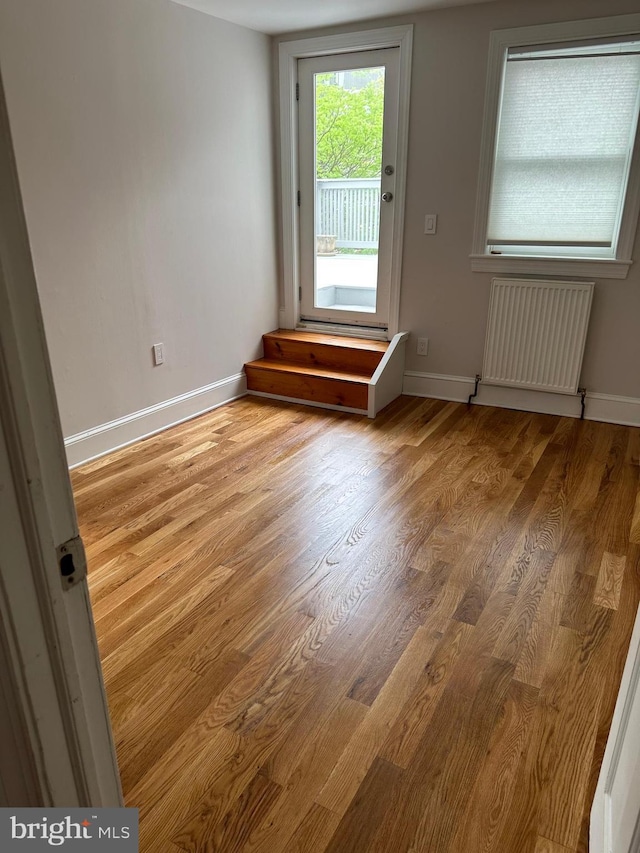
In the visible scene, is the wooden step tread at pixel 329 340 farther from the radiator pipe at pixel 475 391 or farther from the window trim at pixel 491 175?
the window trim at pixel 491 175

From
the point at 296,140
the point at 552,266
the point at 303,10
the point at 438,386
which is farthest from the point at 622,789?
the point at 296,140

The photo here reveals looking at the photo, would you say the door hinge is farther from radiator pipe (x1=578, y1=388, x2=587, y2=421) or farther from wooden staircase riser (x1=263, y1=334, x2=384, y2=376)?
radiator pipe (x1=578, y1=388, x2=587, y2=421)

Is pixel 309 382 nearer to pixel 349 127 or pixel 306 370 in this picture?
pixel 306 370

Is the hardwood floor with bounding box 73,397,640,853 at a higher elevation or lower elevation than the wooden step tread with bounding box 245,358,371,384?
lower

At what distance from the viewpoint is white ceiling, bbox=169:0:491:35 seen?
320 centimetres

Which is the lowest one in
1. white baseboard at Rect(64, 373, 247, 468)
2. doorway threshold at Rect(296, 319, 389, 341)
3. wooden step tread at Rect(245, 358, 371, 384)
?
white baseboard at Rect(64, 373, 247, 468)

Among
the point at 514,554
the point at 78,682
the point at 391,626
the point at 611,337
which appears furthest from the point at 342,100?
the point at 78,682

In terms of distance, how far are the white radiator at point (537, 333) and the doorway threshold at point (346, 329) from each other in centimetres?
79

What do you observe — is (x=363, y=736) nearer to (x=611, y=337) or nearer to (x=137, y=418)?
(x=137, y=418)

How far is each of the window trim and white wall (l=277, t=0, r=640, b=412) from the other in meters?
0.04

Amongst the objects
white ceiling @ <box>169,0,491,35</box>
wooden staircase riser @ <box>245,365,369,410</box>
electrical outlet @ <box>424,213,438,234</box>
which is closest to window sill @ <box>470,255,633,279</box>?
electrical outlet @ <box>424,213,438,234</box>

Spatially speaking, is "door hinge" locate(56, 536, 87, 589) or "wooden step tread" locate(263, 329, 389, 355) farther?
"wooden step tread" locate(263, 329, 389, 355)

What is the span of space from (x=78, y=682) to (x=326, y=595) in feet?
4.61

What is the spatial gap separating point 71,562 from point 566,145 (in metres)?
3.66
